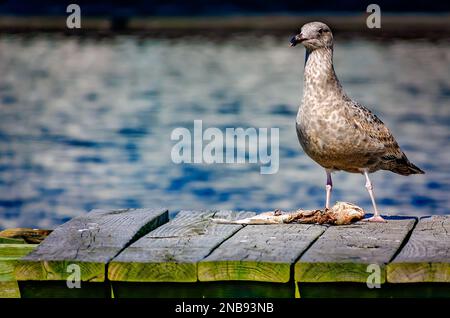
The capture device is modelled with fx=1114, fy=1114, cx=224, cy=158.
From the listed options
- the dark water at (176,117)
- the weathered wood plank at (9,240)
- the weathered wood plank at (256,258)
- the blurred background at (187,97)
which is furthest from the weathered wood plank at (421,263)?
the dark water at (176,117)

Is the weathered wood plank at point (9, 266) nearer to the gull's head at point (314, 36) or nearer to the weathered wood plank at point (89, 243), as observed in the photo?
the weathered wood plank at point (89, 243)

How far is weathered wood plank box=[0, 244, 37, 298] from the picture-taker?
243 inches

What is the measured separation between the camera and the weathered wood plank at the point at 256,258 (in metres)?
5.68

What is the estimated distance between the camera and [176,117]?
20.8 m

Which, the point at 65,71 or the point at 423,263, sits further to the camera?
the point at 65,71

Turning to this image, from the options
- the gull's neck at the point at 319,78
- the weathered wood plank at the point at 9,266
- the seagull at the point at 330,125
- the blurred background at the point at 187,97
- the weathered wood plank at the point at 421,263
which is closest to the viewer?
the weathered wood plank at the point at 421,263

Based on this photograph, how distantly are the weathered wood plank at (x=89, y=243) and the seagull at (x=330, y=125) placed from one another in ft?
3.62

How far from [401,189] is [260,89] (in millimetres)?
9784

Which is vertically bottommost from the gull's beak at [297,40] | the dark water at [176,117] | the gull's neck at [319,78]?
the dark water at [176,117]

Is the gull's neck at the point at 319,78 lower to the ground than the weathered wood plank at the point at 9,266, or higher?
higher

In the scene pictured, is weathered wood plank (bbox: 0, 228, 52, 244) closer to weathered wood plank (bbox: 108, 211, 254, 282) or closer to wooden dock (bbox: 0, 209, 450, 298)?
wooden dock (bbox: 0, 209, 450, 298)

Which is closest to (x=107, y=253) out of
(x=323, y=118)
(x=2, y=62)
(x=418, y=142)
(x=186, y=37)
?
(x=323, y=118)
